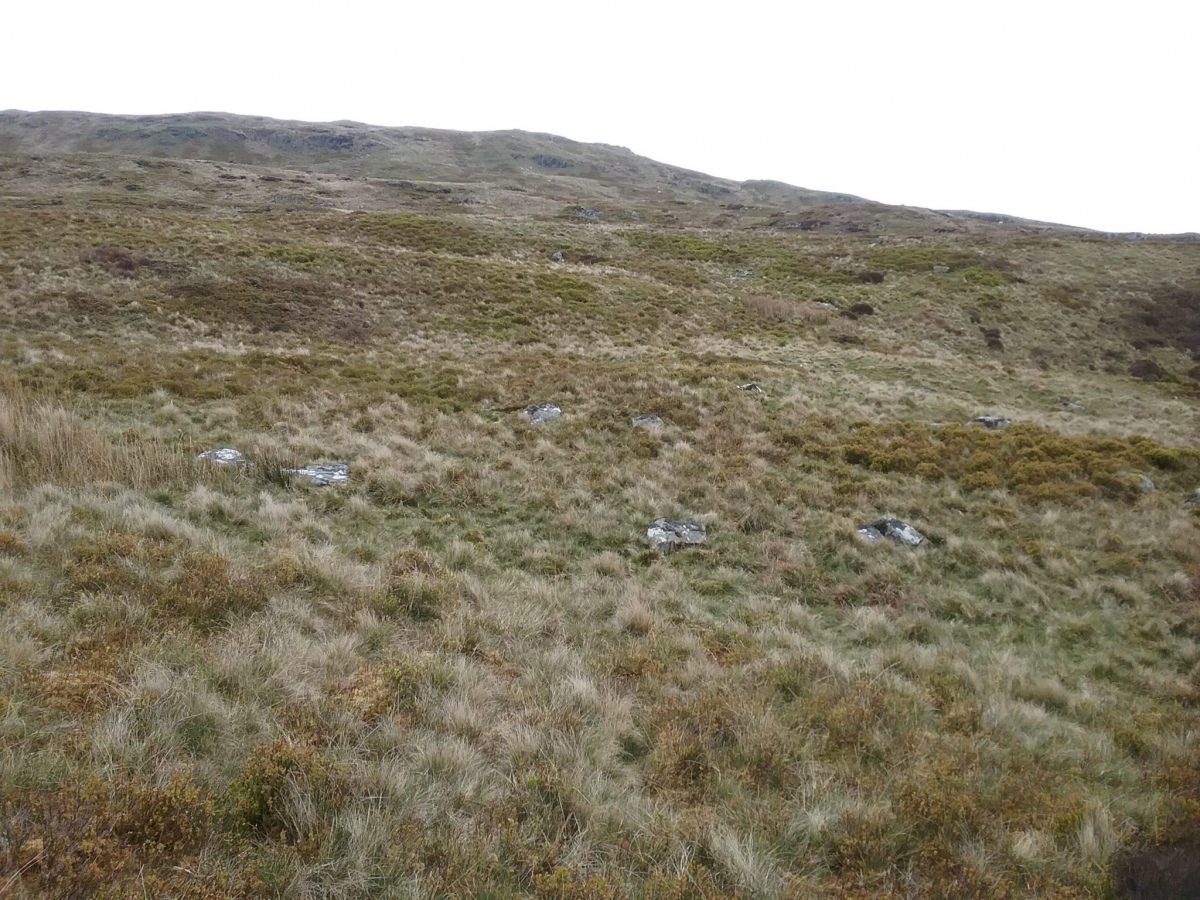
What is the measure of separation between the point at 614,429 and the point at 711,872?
1233 cm

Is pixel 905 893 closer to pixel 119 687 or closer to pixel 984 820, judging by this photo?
pixel 984 820

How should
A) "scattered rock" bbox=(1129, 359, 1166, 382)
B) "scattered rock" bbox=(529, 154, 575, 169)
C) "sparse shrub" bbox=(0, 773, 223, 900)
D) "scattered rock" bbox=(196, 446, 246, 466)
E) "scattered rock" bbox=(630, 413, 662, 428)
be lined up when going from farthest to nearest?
"scattered rock" bbox=(529, 154, 575, 169), "scattered rock" bbox=(1129, 359, 1166, 382), "scattered rock" bbox=(630, 413, 662, 428), "scattered rock" bbox=(196, 446, 246, 466), "sparse shrub" bbox=(0, 773, 223, 900)

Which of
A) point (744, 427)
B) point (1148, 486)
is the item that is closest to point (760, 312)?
point (744, 427)

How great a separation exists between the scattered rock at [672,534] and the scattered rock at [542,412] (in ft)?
19.7

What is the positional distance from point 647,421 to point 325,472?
8.09m

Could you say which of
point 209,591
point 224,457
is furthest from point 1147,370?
point 209,591

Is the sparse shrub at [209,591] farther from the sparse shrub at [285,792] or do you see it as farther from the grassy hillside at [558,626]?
the sparse shrub at [285,792]

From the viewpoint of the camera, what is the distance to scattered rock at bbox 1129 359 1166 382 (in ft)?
109

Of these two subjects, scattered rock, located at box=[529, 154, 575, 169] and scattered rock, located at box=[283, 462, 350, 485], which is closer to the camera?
scattered rock, located at box=[283, 462, 350, 485]

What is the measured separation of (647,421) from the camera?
16078 millimetres

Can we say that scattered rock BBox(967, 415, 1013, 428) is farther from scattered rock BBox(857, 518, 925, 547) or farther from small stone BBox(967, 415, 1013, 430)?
scattered rock BBox(857, 518, 925, 547)

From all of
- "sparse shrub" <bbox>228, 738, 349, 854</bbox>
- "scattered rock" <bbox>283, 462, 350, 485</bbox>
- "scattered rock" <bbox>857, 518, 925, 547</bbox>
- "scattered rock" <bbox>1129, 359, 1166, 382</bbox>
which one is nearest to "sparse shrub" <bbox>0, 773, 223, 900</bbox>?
"sparse shrub" <bbox>228, 738, 349, 854</bbox>

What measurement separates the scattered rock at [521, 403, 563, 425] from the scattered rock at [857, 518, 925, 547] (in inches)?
320

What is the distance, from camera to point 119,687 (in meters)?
4.31
